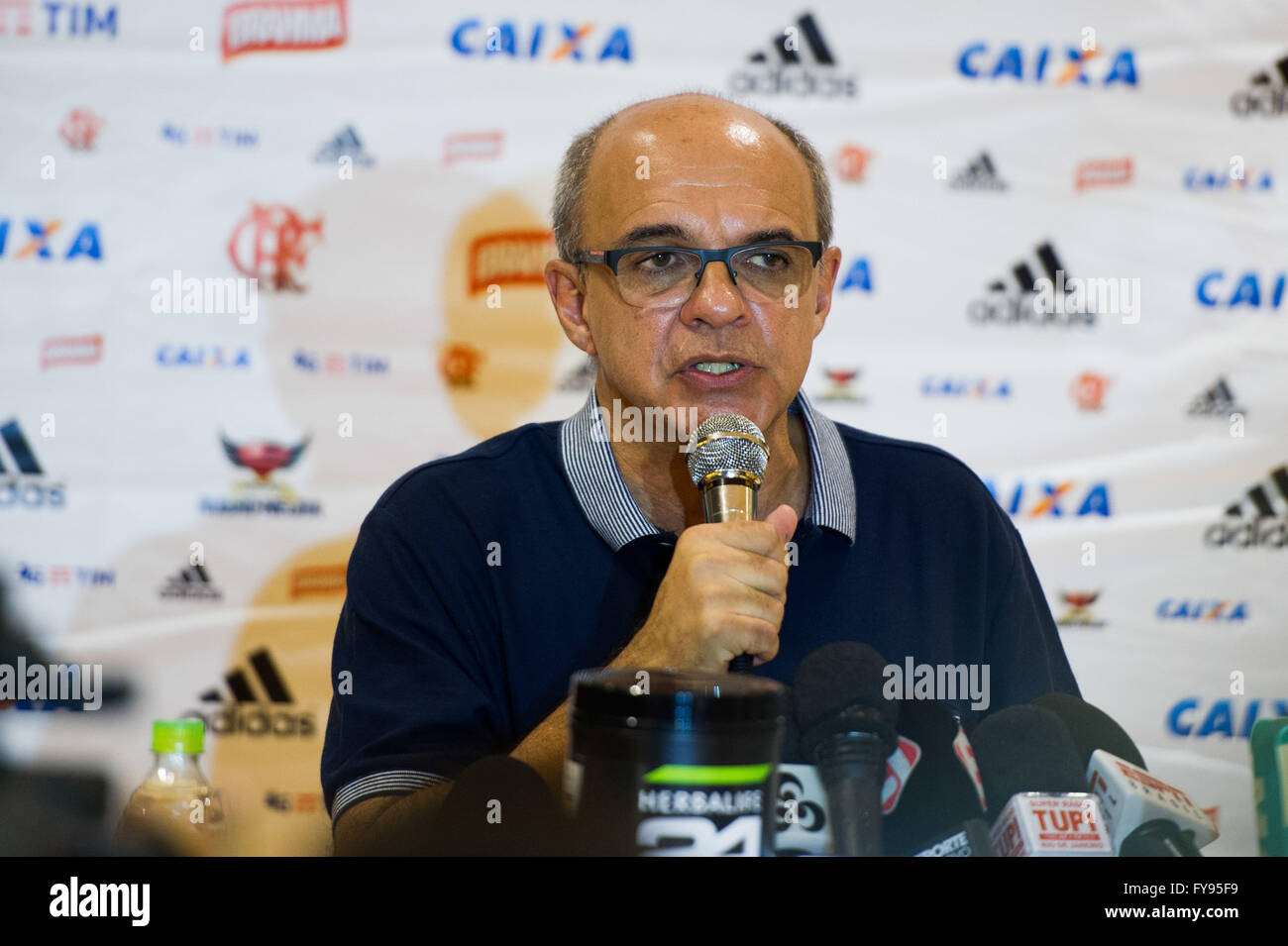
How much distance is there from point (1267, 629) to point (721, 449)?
8.10 ft

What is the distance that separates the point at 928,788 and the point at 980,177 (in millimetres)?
2516

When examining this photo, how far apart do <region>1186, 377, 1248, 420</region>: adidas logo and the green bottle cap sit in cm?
268

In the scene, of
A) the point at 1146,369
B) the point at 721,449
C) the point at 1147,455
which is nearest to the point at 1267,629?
the point at 1147,455

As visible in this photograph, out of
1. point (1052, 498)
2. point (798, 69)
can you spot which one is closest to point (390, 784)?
point (1052, 498)

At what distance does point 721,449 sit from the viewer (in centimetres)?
117

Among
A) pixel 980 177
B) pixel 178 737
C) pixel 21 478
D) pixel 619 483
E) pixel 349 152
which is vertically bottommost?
pixel 178 737

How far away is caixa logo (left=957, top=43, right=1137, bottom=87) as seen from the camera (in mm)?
3033

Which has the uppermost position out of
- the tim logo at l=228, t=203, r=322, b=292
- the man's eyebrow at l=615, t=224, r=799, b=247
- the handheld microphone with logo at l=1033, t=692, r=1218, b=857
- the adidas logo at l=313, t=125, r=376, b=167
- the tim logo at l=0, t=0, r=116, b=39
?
the tim logo at l=0, t=0, r=116, b=39

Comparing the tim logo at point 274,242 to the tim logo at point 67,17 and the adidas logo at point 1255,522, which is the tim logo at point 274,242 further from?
the adidas logo at point 1255,522

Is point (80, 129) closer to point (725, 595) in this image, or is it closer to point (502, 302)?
point (502, 302)

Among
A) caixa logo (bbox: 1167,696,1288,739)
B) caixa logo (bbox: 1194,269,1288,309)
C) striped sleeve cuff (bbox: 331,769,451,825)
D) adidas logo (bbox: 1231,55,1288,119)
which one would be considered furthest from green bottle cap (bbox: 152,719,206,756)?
adidas logo (bbox: 1231,55,1288,119)

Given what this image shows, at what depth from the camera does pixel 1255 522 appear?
3043mm

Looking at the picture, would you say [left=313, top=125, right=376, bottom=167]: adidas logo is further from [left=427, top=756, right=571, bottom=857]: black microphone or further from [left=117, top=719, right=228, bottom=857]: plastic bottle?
[left=427, top=756, right=571, bottom=857]: black microphone
